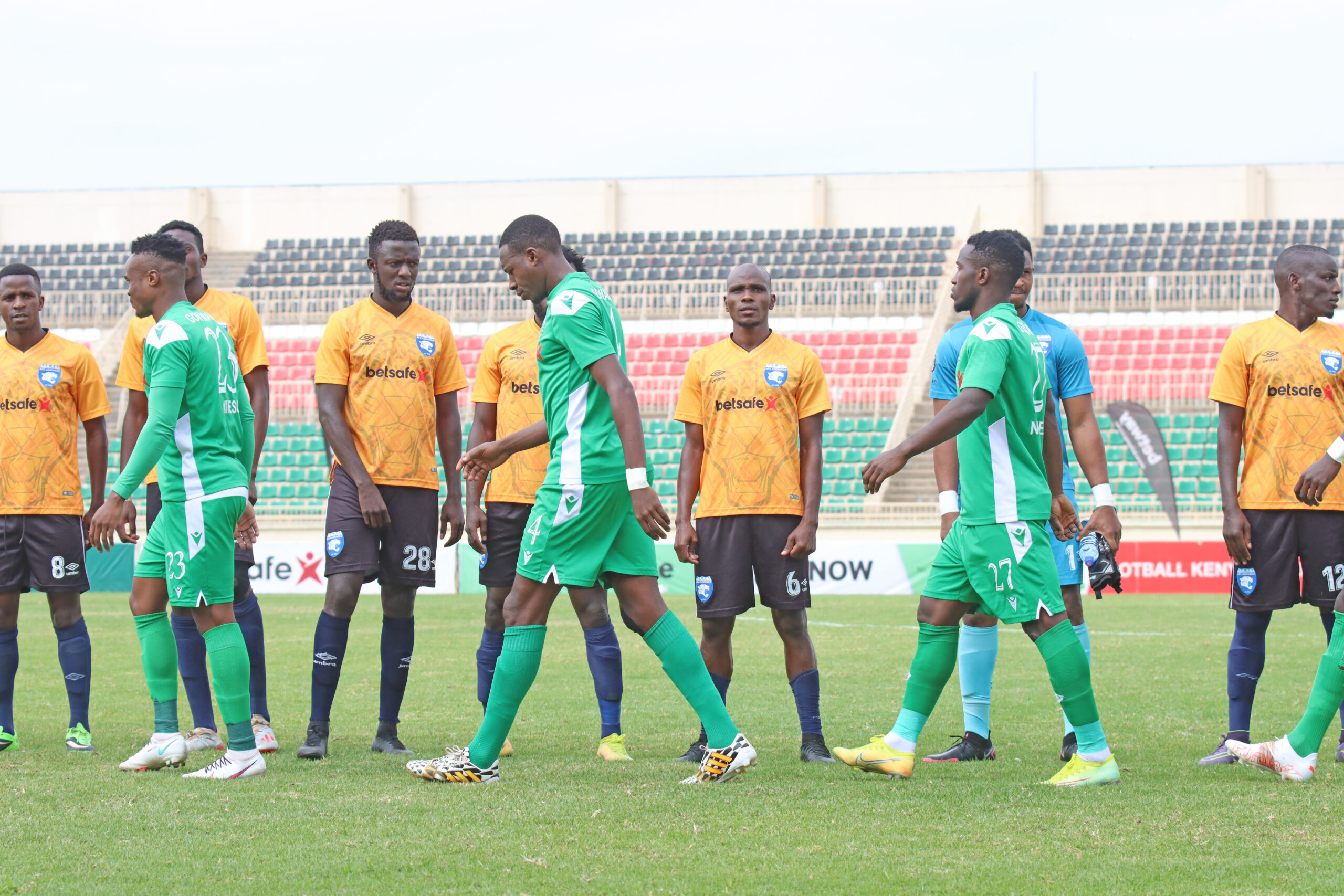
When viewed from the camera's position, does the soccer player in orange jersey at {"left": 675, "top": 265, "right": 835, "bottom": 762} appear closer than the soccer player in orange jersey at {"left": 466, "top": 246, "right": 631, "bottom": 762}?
Yes

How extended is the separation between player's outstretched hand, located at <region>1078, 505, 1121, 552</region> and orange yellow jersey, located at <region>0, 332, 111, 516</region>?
4.61 m

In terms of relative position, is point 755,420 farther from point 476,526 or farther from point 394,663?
point 394,663

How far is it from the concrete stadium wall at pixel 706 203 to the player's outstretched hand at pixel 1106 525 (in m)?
32.8

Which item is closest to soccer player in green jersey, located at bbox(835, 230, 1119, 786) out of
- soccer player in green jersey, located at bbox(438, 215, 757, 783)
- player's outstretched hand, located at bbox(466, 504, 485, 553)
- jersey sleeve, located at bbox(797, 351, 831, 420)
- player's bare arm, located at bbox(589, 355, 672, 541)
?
soccer player in green jersey, located at bbox(438, 215, 757, 783)

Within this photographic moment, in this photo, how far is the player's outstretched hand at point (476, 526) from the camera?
6402 millimetres

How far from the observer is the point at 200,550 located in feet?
17.6

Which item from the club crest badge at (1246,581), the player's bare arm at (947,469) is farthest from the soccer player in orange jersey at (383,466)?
the club crest badge at (1246,581)

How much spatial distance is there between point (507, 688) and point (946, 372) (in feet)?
8.12

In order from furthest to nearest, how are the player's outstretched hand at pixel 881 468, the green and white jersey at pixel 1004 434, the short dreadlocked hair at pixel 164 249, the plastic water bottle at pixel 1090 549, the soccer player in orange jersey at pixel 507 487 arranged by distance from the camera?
the soccer player in orange jersey at pixel 507 487 → the plastic water bottle at pixel 1090 549 → the short dreadlocked hair at pixel 164 249 → the green and white jersey at pixel 1004 434 → the player's outstretched hand at pixel 881 468

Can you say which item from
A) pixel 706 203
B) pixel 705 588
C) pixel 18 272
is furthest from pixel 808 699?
pixel 706 203

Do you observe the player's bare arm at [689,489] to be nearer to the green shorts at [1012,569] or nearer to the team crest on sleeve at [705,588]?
the team crest on sleeve at [705,588]

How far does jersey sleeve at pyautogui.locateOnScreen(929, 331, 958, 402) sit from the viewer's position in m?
6.14

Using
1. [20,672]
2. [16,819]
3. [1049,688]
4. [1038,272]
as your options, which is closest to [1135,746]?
[1049,688]

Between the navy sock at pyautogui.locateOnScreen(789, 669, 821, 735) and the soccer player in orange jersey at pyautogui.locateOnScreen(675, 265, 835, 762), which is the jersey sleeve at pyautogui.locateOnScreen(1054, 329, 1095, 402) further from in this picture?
the navy sock at pyautogui.locateOnScreen(789, 669, 821, 735)
